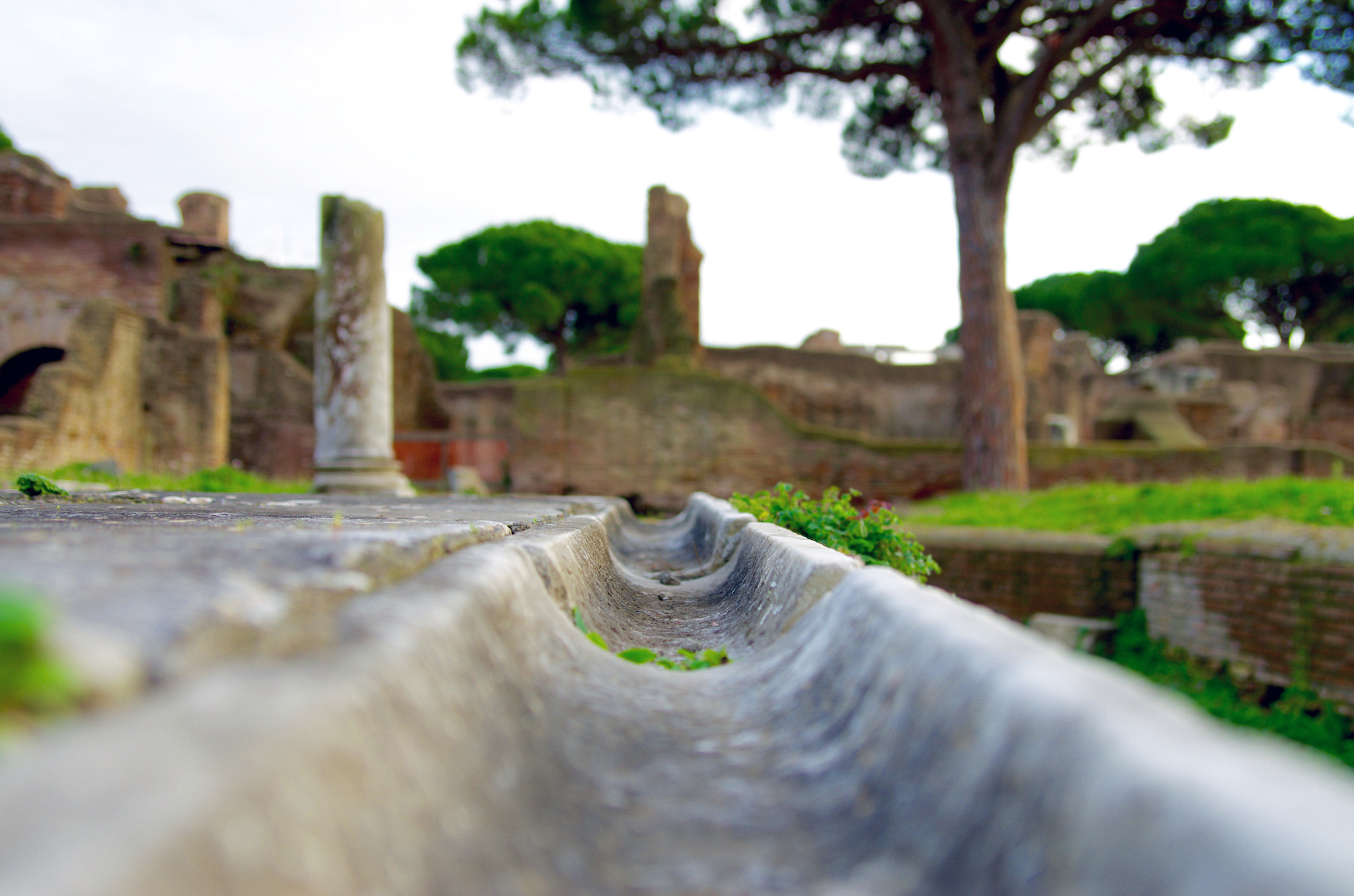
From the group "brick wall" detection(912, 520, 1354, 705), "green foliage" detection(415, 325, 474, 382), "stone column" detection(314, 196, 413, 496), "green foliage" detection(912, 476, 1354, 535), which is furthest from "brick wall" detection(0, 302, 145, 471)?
"green foliage" detection(415, 325, 474, 382)

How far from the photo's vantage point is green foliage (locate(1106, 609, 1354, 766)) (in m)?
4.48

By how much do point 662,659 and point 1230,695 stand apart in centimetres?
516

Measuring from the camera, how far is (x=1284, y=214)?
28.8 metres

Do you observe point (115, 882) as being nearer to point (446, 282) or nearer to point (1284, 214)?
point (446, 282)

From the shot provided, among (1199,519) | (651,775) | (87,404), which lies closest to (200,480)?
(87,404)

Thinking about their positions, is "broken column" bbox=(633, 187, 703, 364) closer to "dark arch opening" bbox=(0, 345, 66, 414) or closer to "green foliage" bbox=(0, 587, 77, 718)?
"dark arch opening" bbox=(0, 345, 66, 414)

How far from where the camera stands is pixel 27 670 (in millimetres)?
557

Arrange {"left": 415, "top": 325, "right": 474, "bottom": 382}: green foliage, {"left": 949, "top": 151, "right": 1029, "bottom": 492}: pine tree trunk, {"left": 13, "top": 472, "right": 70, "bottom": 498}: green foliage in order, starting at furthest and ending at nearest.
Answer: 1. {"left": 415, "top": 325, "right": 474, "bottom": 382}: green foliage
2. {"left": 949, "top": 151, "right": 1029, "bottom": 492}: pine tree trunk
3. {"left": 13, "top": 472, "right": 70, "bottom": 498}: green foliage

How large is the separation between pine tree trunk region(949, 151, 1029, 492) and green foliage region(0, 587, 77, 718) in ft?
38.5

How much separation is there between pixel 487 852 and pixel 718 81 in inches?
547

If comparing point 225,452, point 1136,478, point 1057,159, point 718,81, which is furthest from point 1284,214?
point 225,452

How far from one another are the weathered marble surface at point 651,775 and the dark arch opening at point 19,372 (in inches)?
657

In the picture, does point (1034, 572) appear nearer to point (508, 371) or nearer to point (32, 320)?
point (32, 320)

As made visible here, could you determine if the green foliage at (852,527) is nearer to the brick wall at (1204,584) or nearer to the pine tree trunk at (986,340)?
the brick wall at (1204,584)
